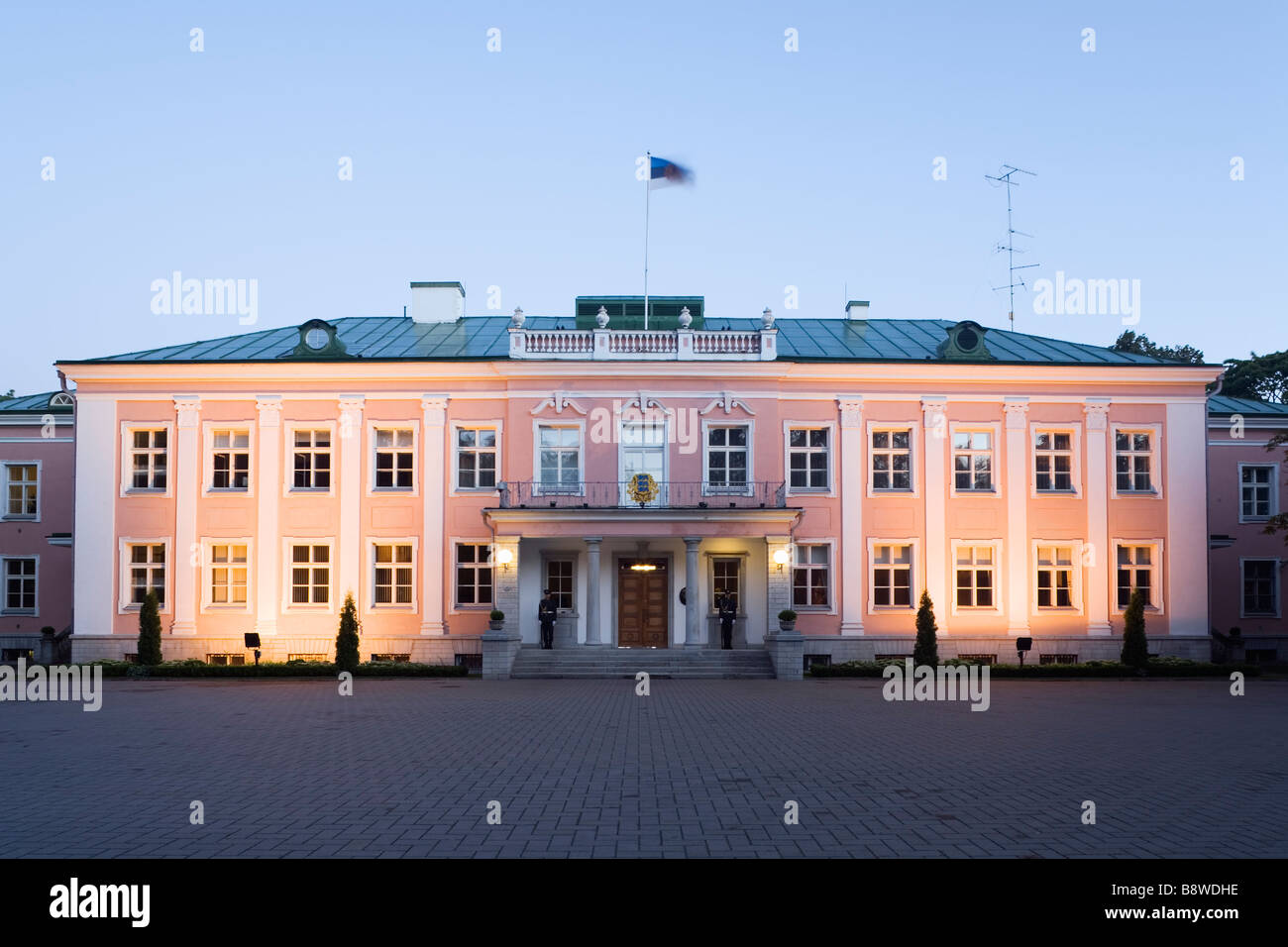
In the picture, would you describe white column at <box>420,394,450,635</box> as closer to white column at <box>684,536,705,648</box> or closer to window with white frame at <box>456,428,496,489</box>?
window with white frame at <box>456,428,496,489</box>

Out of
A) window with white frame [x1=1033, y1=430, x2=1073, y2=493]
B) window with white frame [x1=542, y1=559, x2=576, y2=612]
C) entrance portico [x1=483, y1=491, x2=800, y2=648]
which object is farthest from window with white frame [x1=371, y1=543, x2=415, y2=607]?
window with white frame [x1=1033, y1=430, x2=1073, y2=493]

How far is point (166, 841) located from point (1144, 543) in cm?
2979

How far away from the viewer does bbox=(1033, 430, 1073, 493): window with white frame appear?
32188 millimetres

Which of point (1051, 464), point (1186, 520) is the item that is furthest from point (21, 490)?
point (1186, 520)

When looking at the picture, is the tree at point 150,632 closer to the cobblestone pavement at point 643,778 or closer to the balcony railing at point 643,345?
the cobblestone pavement at point 643,778

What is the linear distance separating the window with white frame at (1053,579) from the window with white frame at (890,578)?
386 centimetres

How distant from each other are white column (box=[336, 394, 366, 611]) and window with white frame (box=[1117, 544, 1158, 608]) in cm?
2200

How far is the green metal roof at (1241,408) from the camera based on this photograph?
37.1 meters

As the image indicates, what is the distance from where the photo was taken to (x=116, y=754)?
1369 centimetres

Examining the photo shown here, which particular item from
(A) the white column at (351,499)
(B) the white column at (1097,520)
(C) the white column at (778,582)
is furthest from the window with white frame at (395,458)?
(B) the white column at (1097,520)

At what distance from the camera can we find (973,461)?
106 ft

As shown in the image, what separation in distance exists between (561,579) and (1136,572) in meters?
16.8

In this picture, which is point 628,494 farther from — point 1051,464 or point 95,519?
point 95,519
